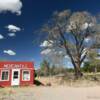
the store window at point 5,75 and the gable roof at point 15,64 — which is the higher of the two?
the gable roof at point 15,64

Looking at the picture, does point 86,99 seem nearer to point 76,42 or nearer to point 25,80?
point 25,80

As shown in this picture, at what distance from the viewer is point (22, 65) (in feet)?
99.6

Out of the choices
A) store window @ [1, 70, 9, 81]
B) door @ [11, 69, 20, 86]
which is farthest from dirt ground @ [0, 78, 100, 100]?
door @ [11, 69, 20, 86]

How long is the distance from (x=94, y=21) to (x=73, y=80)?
10.0m

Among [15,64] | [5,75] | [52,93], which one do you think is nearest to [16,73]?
[15,64]

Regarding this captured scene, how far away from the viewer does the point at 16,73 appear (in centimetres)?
3019

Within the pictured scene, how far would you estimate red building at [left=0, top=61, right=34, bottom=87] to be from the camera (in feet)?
97.1

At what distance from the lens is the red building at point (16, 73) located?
2960 cm

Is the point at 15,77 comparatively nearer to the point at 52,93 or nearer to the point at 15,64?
the point at 15,64

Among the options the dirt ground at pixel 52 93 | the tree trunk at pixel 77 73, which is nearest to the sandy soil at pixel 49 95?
the dirt ground at pixel 52 93

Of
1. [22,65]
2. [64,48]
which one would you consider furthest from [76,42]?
[22,65]

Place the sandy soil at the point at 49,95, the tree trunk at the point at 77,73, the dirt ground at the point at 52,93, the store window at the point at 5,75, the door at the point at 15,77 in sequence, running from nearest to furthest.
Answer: the sandy soil at the point at 49,95
the dirt ground at the point at 52,93
the store window at the point at 5,75
the door at the point at 15,77
the tree trunk at the point at 77,73

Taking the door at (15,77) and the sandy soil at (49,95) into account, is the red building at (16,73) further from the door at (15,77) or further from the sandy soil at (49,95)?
the sandy soil at (49,95)

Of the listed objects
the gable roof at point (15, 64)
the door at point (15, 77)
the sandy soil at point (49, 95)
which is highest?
the gable roof at point (15, 64)
